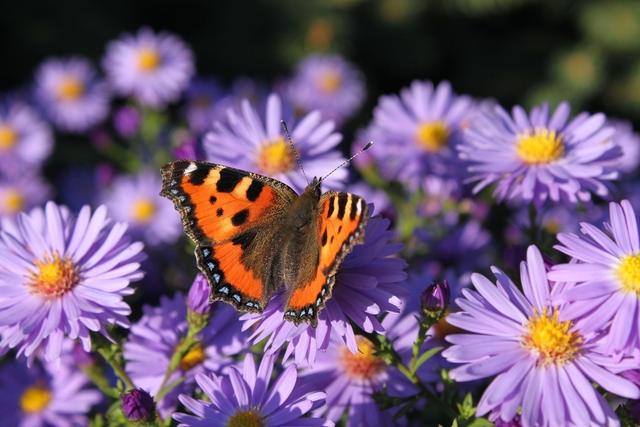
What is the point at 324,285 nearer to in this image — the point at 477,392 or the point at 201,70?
the point at 477,392

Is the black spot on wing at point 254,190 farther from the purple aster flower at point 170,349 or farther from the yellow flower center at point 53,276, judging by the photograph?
the yellow flower center at point 53,276

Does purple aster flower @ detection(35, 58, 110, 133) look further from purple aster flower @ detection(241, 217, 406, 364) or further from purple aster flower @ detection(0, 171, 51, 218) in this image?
purple aster flower @ detection(241, 217, 406, 364)

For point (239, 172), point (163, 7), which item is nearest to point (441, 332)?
point (239, 172)

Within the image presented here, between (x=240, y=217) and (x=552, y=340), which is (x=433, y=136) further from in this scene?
(x=552, y=340)

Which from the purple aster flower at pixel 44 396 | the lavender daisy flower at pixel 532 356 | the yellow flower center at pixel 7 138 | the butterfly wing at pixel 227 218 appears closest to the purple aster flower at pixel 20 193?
the yellow flower center at pixel 7 138

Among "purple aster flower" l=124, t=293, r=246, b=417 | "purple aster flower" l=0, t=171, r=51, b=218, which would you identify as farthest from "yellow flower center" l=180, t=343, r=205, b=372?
"purple aster flower" l=0, t=171, r=51, b=218

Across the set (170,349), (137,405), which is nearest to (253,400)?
(137,405)
